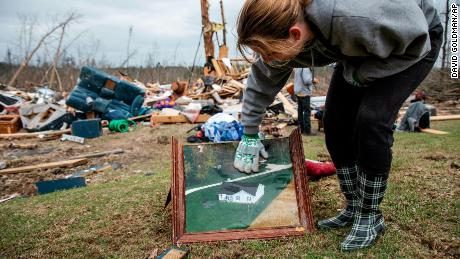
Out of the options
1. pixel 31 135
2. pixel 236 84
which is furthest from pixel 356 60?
pixel 236 84

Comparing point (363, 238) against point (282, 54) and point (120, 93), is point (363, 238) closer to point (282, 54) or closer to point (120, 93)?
point (282, 54)

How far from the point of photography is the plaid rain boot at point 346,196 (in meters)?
2.04

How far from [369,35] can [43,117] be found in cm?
1014

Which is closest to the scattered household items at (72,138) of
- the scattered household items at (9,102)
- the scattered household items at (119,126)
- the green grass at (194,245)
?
the scattered household items at (119,126)

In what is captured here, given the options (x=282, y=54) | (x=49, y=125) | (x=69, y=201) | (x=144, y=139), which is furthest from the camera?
(x=49, y=125)

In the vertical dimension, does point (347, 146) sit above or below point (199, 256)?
above

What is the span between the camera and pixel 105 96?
1071 centimetres

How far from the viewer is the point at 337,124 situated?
1.94 m

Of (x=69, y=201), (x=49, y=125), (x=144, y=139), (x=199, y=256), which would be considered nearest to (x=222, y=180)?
(x=199, y=256)

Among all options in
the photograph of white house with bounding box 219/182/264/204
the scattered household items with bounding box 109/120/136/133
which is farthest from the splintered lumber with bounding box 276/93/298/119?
the photograph of white house with bounding box 219/182/264/204

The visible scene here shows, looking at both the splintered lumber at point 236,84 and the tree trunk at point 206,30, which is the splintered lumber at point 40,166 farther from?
the tree trunk at point 206,30

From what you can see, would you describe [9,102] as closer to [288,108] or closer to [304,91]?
[288,108]

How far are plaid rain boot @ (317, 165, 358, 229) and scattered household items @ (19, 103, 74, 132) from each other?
9129 mm

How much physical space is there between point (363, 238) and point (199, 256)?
35.3 inches
